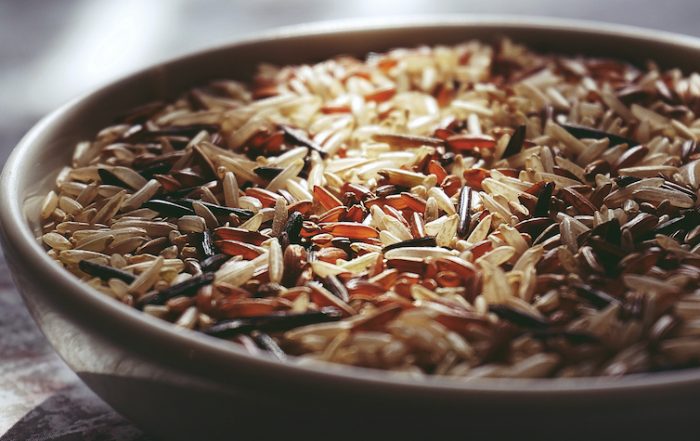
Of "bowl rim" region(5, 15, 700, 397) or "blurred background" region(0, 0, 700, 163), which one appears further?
"blurred background" region(0, 0, 700, 163)

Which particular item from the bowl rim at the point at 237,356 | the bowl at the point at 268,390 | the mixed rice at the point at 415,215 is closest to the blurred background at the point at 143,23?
the mixed rice at the point at 415,215

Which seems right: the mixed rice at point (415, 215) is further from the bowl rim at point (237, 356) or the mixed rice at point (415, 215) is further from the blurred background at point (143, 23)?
the blurred background at point (143, 23)

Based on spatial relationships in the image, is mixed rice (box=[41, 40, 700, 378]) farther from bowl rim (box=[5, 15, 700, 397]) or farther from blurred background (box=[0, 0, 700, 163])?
blurred background (box=[0, 0, 700, 163])

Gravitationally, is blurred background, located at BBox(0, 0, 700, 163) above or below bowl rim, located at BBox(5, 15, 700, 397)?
below

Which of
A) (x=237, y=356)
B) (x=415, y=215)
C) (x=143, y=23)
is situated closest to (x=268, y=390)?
(x=237, y=356)

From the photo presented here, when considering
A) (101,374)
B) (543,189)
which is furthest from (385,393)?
(543,189)

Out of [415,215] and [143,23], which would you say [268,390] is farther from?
[143,23]

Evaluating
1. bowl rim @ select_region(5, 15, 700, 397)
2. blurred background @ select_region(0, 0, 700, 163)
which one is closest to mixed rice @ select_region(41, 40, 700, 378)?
bowl rim @ select_region(5, 15, 700, 397)

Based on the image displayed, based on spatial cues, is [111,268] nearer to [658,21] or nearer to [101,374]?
[101,374]
